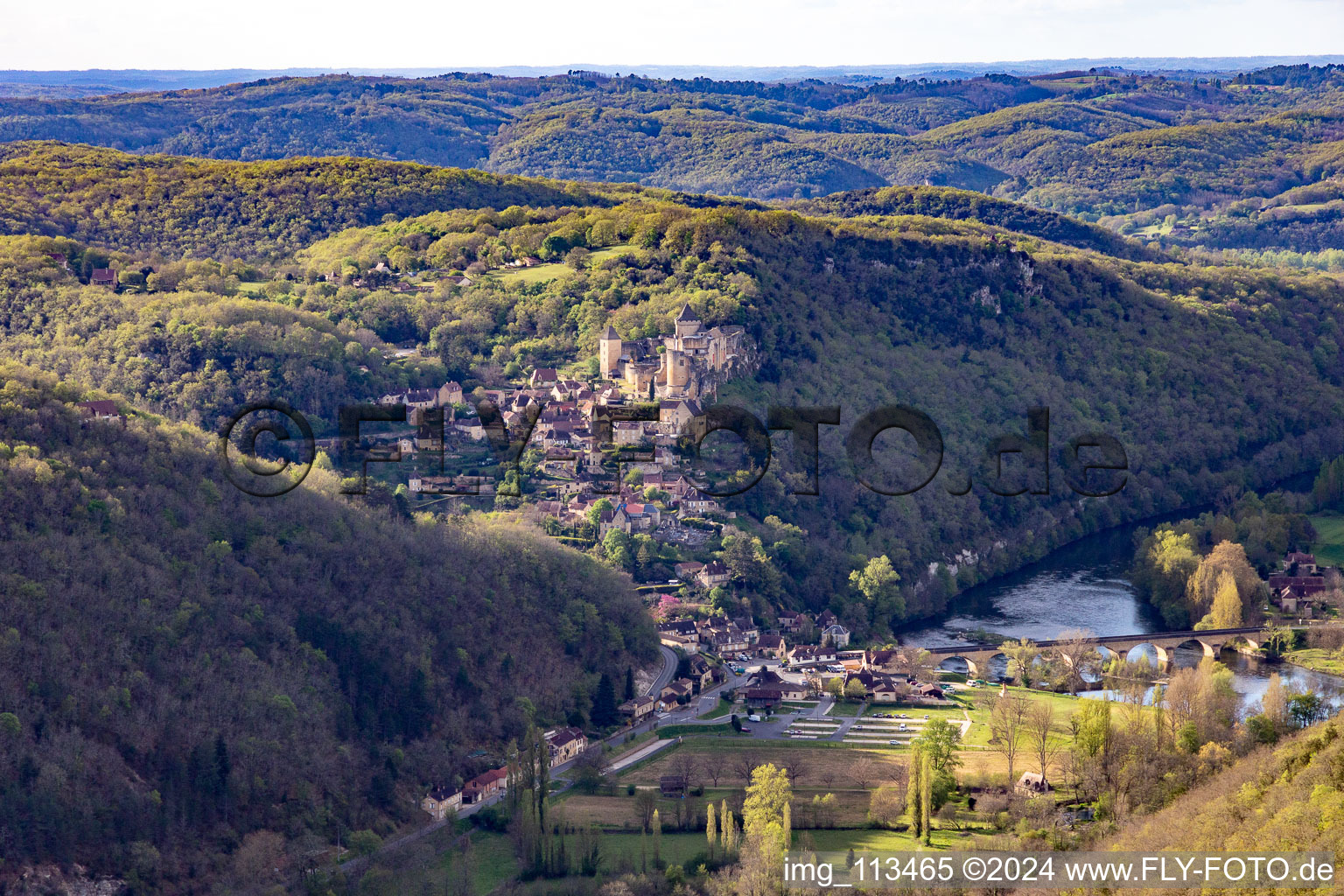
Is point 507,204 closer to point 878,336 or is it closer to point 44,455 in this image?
point 878,336

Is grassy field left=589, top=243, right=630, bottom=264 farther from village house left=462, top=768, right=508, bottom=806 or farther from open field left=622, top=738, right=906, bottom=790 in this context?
village house left=462, top=768, right=508, bottom=806

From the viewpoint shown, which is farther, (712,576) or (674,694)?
(712,576)

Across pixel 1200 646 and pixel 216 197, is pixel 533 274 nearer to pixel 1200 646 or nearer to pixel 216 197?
pixel 216 197

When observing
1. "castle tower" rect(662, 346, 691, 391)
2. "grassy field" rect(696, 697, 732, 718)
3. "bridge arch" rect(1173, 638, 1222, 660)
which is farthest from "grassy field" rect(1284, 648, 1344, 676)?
"castle tower" rect(662, 346, 691, 391)

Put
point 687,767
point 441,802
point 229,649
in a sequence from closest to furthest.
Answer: point 441,802
point 229,649
point 687,767

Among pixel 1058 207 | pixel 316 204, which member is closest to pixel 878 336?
pixel 316 204

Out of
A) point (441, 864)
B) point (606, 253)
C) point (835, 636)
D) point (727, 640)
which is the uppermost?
point (606, 253)

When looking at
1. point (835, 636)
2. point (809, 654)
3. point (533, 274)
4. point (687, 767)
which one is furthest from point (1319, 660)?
point (533, 274)

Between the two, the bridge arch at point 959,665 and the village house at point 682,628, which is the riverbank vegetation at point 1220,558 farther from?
the village house at point 682,628
